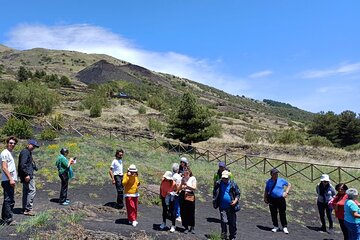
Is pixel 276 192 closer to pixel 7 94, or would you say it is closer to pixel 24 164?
pixel 24 164

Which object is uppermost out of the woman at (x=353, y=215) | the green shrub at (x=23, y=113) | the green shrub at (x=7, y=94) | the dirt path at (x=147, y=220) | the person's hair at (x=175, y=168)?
the green shrub at (x=7, y=94)

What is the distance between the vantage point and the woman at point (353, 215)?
26.4ft

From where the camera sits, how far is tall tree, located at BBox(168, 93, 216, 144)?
34.6m

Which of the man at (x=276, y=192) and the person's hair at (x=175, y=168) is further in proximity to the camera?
the man at (x=276, y=192)

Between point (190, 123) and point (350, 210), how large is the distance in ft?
87.4

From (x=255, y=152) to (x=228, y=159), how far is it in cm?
652

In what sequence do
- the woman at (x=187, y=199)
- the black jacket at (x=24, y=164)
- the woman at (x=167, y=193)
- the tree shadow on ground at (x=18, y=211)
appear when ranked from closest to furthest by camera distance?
the black jacket at (x=24, y=164) < the woman at (x=187, y=199) < the woman at (x=167, y=193) < the tree shadow on ground at (x=18, y=211)

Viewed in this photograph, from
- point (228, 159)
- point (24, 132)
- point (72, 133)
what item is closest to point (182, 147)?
point (228, 159)

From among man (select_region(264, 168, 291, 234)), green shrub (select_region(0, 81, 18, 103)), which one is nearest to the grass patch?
man (select_region(264, 168, 291, 234))

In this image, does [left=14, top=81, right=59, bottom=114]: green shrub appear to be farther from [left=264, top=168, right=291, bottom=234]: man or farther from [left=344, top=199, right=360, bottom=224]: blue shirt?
[left=344, top=199, right=360, bottom=224]: blue shirt

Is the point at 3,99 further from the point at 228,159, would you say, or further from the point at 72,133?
→ the point at 228,159

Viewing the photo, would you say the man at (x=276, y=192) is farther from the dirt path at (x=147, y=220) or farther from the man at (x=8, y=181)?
the man at (x=8, y=181)

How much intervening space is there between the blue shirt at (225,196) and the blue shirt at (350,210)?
253 centimetres

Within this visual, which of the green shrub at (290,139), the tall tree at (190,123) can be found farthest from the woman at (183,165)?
the green shrub at (290,139)
